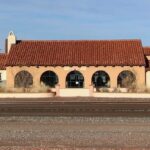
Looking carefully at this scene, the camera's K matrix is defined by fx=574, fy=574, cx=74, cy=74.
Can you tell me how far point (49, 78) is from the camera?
64750 millimetres

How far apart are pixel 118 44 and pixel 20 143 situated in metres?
51.8

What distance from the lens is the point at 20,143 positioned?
1688 centimetres

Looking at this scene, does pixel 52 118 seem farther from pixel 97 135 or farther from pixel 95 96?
pixel 95 96

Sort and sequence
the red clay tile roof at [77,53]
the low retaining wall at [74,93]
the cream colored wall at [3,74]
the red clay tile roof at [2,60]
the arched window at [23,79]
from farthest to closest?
the red clay tile roof at [2,60] < the cream colored wall at [3,74] < the red clay tile roof at [77,53] < the arched window at [23,79] < the low retaining wall at [74,93]

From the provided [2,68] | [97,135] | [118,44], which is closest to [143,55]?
[118,44]

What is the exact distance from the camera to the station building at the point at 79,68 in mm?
63062

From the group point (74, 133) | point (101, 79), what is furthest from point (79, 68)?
point (74, 133)

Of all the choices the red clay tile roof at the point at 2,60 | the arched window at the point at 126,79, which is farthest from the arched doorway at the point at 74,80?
the red clay tile roof at the point at 2,60

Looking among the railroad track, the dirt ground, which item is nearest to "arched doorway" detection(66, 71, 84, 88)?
the railroad track

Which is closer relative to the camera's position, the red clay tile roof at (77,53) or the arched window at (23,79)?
the arched window at (23,79)

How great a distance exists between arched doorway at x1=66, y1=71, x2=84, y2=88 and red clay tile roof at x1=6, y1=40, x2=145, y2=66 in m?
1.63

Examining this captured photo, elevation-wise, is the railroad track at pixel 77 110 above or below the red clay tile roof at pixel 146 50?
below

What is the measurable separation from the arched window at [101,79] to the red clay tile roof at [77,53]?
56.3 inches
